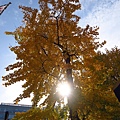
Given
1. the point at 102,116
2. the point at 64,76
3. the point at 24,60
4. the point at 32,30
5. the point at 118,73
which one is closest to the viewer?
the point at 102,116

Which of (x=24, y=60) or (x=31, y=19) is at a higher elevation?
(x=31, y=19)

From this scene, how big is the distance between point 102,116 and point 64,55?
12.0ft

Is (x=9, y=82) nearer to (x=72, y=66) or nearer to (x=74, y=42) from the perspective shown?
(x=72, y=66)

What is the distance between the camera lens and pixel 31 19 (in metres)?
8.71

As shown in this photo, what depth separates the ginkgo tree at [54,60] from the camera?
7.70 m

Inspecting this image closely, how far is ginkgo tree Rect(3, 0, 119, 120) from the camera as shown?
7.70 meters

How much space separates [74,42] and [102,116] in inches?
153

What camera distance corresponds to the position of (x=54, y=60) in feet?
26.4

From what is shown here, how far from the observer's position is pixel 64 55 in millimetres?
8820

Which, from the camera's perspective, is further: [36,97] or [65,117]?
[65,117]

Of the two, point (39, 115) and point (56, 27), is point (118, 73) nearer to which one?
point (56, 27)

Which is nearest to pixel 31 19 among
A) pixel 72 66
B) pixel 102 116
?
pixel 72 66

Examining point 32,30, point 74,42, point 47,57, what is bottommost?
point 47,57

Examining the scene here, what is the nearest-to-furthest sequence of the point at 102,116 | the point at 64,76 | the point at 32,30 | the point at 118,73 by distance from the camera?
the point at 102,116
the point at 32,30
the point at 64,76
the point at 118,73
